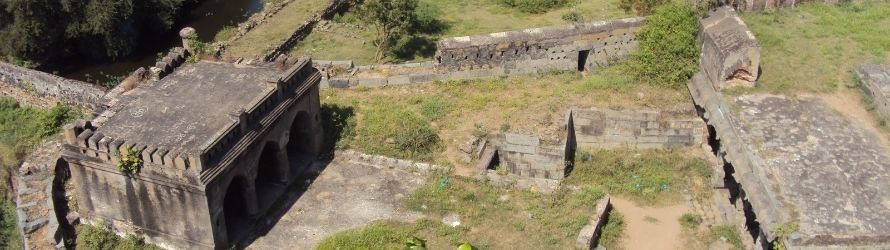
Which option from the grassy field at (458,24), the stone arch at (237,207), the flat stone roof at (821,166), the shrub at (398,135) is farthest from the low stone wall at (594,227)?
the grassy field at (458,24)

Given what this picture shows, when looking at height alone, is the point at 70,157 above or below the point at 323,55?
above

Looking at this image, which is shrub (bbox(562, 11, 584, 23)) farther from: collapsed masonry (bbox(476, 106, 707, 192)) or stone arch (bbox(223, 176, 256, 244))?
stone arch (bbox(223, 176, 256, 244))

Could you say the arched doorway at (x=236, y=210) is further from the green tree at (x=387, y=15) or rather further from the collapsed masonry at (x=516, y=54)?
the green tree at (x=387, y=15)

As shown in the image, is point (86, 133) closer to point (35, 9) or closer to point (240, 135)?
point (240, 135)

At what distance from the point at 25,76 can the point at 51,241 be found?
9842 millimetres

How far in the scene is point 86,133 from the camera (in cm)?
1538

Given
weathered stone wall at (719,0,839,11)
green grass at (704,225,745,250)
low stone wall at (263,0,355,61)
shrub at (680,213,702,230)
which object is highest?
weathered stone wall at (719,0,839,11)

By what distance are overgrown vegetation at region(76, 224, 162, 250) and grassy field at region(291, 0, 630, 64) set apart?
36.4 feet

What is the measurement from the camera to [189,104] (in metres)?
17.1

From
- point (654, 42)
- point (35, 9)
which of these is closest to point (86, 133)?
Answer: point (35, 9)

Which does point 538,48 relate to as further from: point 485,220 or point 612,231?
point 612,231

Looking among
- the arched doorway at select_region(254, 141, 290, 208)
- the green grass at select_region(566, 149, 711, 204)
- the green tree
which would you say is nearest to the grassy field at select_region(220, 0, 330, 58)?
the green tree

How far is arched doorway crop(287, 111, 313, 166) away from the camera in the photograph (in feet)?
63.2

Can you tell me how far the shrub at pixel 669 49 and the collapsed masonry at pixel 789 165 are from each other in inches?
32.5
